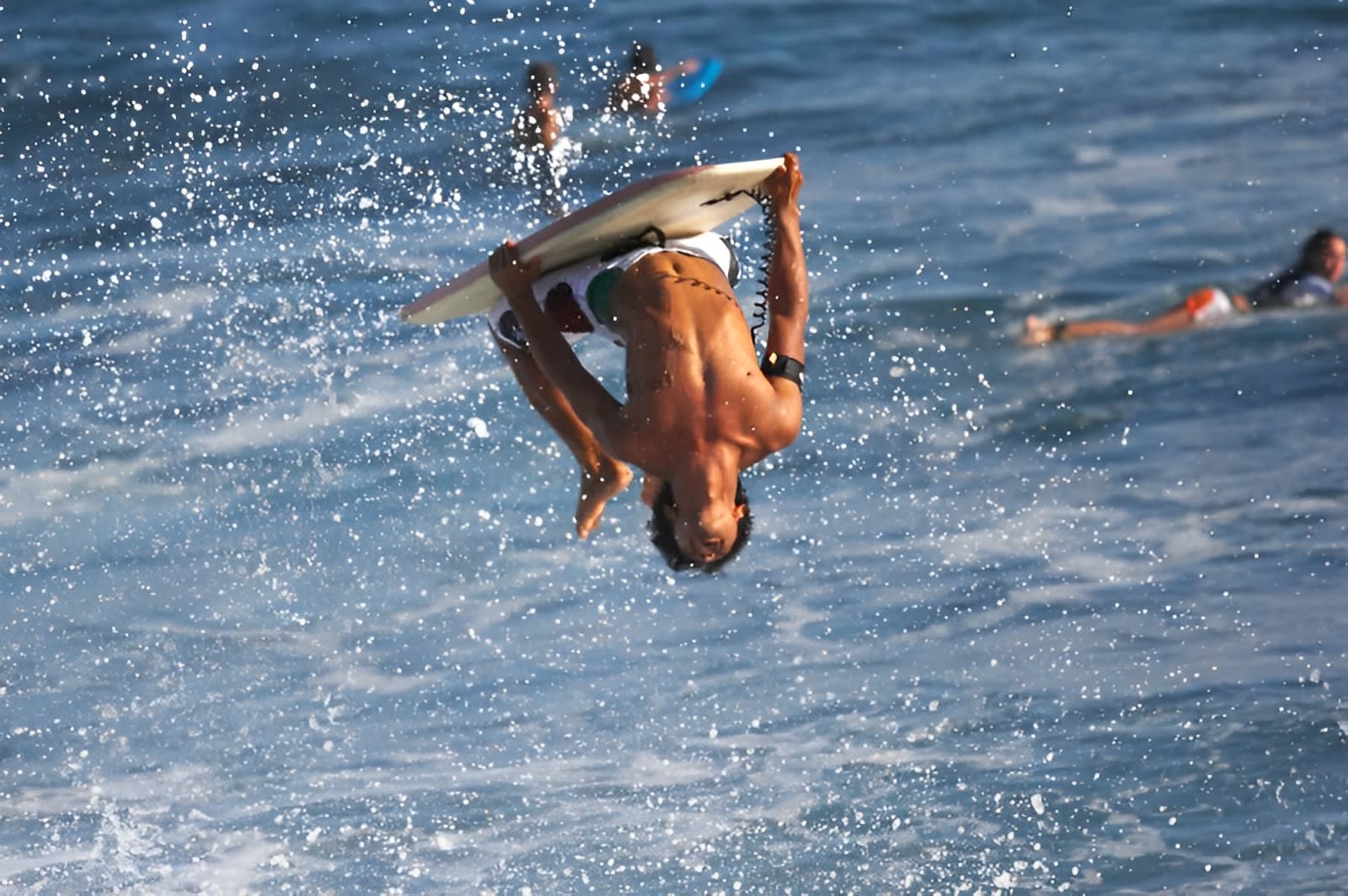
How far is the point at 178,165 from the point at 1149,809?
6.59 meters

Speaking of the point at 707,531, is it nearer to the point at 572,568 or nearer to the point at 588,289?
the point at 588,289

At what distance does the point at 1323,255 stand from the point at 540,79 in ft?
15.9

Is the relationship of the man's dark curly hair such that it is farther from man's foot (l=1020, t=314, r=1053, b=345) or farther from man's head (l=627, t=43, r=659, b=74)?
man's head (l=627, t=43, r=659, b=74)

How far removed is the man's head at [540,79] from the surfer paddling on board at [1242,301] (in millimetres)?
3209

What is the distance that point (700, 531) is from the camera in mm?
5562

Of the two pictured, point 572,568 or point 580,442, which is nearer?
point 580,442

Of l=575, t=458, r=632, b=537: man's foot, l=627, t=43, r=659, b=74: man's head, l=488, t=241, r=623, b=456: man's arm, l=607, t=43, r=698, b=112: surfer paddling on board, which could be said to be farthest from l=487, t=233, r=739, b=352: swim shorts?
l=627, t=43, r=659, b=74: man's head

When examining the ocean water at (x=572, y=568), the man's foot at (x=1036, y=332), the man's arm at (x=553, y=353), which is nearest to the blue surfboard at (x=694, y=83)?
the ocean water at (x=572, y=568)

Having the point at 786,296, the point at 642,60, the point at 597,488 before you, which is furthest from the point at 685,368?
the point at 642,60

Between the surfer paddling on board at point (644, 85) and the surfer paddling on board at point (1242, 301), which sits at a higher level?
the surfer paddling on board at point (644, 85)

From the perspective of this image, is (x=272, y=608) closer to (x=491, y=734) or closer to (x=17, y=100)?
(x=491, y=734)

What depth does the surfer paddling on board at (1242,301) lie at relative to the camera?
11.0 metres

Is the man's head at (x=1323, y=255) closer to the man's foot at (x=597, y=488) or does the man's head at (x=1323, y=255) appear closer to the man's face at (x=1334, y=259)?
the man's face at (x=1334, y=259)

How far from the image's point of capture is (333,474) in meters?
10.2
